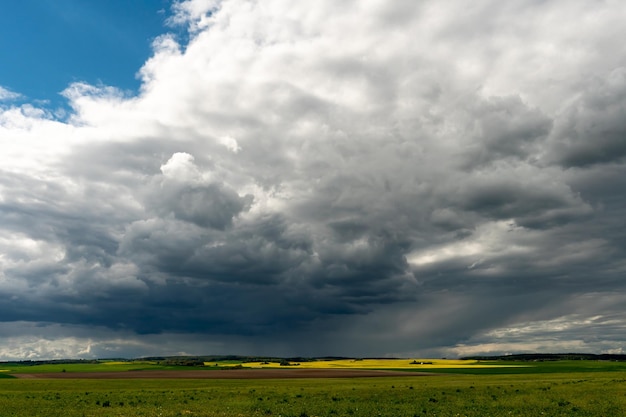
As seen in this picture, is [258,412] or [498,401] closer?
[258,412]

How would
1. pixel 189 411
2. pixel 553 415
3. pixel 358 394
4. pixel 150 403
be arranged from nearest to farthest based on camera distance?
pixel 553 415
pixel 189 411
pixel 150 403
pixel 358 394

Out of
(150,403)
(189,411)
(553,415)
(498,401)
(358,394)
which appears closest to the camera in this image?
(553,415)

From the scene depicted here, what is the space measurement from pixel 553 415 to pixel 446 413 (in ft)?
27.3

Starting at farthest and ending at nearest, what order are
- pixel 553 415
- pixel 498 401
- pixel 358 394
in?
pixel 358 394 → pixel 498 401 → pixel 553 415

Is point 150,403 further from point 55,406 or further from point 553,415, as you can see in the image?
point 553,415

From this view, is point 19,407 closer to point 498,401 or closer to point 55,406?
point 55,406

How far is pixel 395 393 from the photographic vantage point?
59188 millimetres

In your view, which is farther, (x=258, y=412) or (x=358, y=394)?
(x=358, y=394)

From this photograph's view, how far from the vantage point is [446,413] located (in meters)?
41.4

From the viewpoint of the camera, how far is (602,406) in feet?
145

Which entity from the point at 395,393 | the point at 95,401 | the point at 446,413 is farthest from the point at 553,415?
the point at 95,401

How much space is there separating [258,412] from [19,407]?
25.6 m

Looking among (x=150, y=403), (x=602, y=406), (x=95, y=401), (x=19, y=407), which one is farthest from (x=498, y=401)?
(x=19, y=407)

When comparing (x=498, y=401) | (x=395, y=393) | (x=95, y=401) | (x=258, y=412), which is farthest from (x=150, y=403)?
(x=498, y=401)
